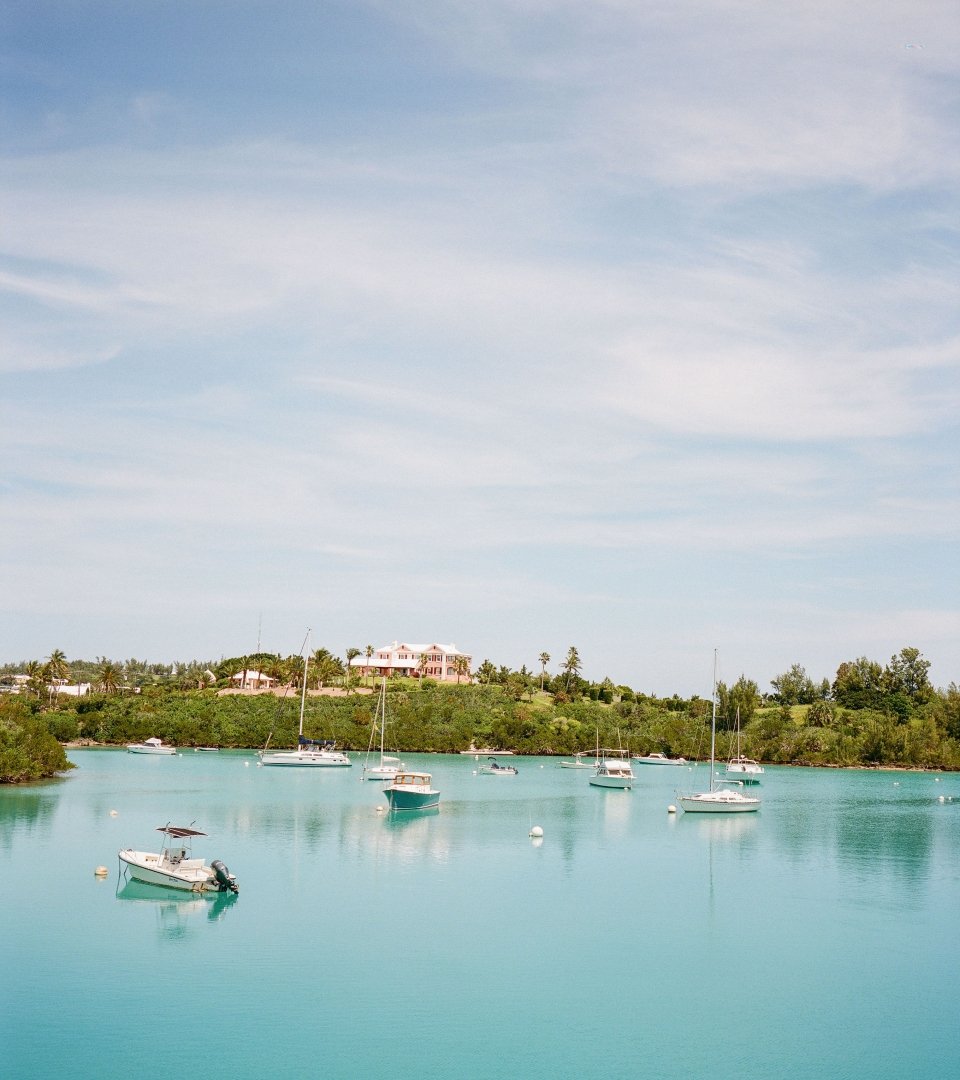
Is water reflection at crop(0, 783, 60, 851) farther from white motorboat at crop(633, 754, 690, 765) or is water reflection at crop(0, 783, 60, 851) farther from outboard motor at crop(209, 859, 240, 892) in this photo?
white motorboat at crop(633, 754, 690, 765)

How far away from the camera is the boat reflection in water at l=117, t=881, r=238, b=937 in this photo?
163 feet

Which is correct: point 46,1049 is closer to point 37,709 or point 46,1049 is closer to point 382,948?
point 382,948

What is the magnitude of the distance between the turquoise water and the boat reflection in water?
28 centimetres

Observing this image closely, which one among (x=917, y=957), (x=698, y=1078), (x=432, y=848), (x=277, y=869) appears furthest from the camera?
(x=432, y=848)

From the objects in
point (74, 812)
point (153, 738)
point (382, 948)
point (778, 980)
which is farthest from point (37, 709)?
point (778, 980)

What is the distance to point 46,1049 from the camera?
3391cm

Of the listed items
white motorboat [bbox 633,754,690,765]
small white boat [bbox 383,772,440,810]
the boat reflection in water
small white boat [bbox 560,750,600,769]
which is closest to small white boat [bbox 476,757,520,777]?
small white boat [bbox 560,750,600,769]

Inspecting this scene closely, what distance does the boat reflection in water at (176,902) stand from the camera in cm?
4959

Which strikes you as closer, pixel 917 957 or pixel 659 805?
pixel 917 957

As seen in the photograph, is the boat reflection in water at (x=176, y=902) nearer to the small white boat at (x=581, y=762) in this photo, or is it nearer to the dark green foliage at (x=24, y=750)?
the dark green foliage at (x=24, y=750)

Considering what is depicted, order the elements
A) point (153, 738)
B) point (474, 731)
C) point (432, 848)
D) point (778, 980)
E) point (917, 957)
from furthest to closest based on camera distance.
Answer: point (474, 731), point (153, 738), point (432, 848), point (917, 957), point (778, 980)

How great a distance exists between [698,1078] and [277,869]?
3489cm

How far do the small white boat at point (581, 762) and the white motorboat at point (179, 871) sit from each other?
10330cm

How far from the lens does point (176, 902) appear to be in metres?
53.1
